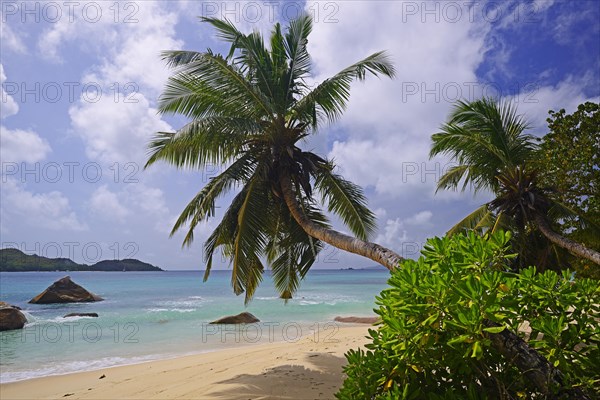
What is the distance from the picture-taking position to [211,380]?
336 inches

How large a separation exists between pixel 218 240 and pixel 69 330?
14747 millimetres

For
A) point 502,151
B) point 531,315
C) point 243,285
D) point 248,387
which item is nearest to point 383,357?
point 531,315

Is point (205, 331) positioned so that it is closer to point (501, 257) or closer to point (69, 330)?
point (69, 330)

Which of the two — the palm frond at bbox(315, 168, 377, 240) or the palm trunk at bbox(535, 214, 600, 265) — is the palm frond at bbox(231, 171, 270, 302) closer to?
the palm frond at bbox(315, 168, 377, 240)

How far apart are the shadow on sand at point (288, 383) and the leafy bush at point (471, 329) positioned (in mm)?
→ 4719

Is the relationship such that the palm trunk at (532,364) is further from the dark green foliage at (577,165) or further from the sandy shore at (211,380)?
the dark green foliage at (577,165)

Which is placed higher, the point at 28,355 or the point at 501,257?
the point at 501,257

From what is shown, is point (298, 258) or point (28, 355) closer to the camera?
point (298, 258)

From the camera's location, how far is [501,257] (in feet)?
8.36

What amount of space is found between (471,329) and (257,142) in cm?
788

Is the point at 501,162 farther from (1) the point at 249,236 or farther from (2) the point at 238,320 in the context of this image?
(2) the point at 238,320

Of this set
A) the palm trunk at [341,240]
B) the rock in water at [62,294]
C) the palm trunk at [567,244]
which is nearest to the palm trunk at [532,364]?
the palm trunk at [341,240]

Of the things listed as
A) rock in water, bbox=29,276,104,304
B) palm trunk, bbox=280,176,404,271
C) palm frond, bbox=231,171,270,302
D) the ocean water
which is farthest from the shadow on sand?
rock in water, bbox=29,276,104,304

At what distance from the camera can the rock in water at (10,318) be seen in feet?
63.3
